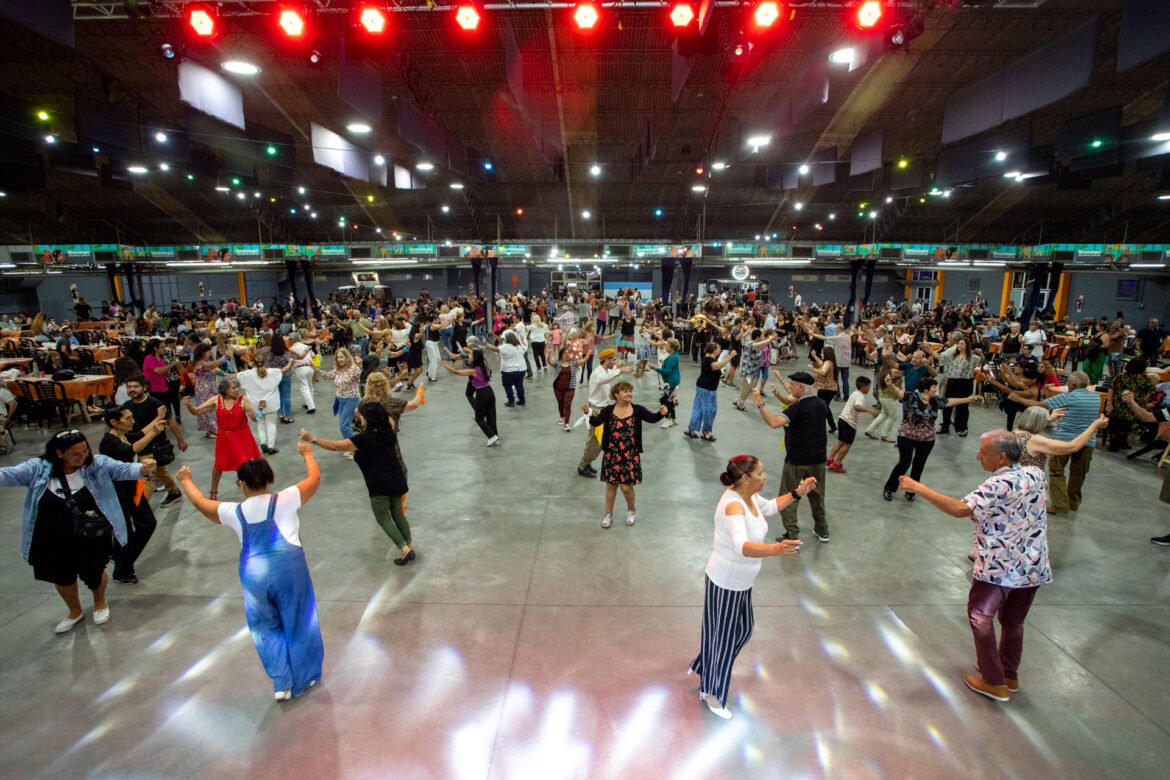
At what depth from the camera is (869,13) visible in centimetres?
712

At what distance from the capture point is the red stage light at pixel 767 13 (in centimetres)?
695

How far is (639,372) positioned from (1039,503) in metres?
3.96

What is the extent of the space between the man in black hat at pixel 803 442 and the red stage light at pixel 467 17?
20.6ft

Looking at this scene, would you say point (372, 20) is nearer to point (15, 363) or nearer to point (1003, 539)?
point (1003, 539)

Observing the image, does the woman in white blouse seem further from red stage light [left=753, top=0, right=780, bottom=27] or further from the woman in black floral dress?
red stage light [left=753, top=0, right=780, bottom=27]

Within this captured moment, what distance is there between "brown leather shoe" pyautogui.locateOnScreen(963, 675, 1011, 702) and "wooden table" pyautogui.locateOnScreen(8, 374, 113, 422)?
12.1 meters

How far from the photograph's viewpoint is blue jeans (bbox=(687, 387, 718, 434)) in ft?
26.6

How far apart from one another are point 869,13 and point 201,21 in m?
8.92

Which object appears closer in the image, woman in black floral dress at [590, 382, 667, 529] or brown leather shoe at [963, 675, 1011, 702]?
brown leather shoe at [963, 675, 1011, 702]

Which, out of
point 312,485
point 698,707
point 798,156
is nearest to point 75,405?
point 312,485

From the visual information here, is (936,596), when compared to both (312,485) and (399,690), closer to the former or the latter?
(399,690)

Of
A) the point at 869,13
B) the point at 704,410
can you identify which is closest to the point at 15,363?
the point at 704,410

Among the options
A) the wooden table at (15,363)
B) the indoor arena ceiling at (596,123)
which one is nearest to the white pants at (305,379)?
the indoor arena ceiling at (596,123)

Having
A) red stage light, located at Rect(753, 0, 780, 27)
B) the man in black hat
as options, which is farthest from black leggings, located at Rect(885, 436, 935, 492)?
red stage light, located at Rect(753, 0, 780, 27)
